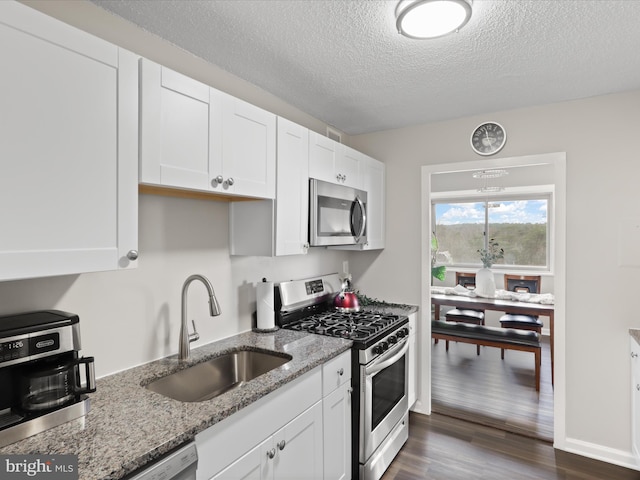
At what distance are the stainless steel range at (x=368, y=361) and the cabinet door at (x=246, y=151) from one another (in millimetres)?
881

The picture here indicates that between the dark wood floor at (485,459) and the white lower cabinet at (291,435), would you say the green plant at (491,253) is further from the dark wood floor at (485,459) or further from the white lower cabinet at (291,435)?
the white lower cabinet at (291,435)

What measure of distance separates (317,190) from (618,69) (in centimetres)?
189

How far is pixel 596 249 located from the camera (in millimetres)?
2555

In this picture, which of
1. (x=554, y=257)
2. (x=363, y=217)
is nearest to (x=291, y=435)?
(x=363, y=217)

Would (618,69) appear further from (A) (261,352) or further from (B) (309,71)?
(A) (261,352)

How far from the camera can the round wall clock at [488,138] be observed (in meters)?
2.87

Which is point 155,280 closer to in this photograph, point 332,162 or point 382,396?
point 332,162

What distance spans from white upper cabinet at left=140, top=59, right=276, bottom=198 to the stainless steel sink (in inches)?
34.8

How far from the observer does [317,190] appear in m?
2.39

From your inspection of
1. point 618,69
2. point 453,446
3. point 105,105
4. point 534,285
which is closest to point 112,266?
point 105,105

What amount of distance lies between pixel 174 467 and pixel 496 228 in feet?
Answer: 19.1

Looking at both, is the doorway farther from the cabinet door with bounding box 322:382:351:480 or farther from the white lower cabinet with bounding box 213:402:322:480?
the white lower cabinet with bounding box 213:402:322:480

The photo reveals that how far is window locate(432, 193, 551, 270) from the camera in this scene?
219 inches

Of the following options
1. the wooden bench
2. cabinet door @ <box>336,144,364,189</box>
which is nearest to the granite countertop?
cabinet door @ <box>336,144,364,189</box>
